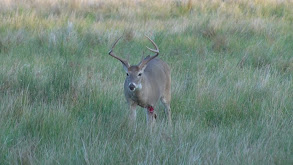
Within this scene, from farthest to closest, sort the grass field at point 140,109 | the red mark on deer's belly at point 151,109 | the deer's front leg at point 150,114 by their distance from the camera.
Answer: the red mark on deer's belly at point 151,109 → the deer's front leg at point 150,114 → the grass field at point 140,109

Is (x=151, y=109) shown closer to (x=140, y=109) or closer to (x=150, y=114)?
(x=150, y=114)

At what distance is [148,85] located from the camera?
5133 mm

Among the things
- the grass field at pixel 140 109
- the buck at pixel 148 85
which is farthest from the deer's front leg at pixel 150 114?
the grass field at pixel 140 109

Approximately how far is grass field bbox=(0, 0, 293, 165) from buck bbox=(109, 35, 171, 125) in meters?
0.15

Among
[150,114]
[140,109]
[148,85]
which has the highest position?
[148,85]

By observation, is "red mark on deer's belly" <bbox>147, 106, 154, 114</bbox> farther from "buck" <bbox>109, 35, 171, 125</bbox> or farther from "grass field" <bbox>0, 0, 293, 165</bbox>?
"grass field" <bbox>0, 0, 293, 165</bbox>

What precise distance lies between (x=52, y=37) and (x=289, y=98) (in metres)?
4.59

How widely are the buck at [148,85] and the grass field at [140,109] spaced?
0.49 feet

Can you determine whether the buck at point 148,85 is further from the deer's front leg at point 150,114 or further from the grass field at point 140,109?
the grass field at point 140,109

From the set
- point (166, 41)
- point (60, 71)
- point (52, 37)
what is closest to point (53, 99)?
point (60, 71)

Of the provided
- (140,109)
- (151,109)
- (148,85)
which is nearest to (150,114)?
(151,109)

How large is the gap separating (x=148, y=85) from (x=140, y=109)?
52 centimetres

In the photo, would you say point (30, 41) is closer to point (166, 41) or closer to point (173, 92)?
point (166, 41)

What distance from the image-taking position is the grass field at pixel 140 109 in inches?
146
